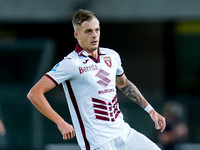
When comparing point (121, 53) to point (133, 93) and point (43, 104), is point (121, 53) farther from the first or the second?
point (43, 104)

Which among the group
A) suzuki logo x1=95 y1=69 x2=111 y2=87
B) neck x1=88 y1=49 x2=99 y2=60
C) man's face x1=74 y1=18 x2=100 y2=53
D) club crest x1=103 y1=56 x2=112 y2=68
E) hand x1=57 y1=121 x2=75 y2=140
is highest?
man's face x1=74 y1=18 x2=100 y2=53

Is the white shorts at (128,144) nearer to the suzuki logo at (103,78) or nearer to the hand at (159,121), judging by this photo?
the hand at (159,121)

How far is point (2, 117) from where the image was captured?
10.8m

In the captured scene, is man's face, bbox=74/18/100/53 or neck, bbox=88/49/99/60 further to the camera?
neck, bbox=88/49/99/60

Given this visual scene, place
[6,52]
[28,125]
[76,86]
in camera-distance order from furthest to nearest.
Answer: [6,52] < [28,125] < [76,86]

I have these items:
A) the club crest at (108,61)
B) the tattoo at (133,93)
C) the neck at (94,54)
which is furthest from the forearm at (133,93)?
the neck at (94,54)

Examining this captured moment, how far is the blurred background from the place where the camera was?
1067cm

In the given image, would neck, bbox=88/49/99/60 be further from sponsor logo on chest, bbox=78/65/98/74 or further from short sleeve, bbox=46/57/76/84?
short sleeve, bbox=46/57/76/84

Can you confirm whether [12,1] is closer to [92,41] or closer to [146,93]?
[146,93]

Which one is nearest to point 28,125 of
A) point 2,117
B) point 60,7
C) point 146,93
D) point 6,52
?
point 2,117

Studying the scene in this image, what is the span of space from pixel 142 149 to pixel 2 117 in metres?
6.42

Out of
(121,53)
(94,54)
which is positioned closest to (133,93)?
(94,54)

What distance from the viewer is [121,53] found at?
14.5 m

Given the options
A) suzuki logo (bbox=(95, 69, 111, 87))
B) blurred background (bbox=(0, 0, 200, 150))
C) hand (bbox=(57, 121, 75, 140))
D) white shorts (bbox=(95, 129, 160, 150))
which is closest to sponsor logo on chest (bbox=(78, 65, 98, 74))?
suzuki logo (bbox=(95, 69, 111, 87))
